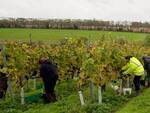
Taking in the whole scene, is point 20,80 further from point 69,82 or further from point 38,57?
point 69,82

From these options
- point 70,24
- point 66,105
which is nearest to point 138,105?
point 66,105

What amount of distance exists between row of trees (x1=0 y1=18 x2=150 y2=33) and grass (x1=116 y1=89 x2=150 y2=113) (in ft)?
126

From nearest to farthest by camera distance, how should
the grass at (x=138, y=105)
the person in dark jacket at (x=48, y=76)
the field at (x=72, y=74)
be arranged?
the grass at (x=138, y=105), the field at (x=72, y=74), the person in dark jacket at (x=48, y=76)

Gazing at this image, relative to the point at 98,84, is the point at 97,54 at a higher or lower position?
higher

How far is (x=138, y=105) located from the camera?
711 inches

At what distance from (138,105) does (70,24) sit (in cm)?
4209

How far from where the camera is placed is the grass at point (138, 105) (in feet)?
56.0

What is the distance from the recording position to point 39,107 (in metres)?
18.1

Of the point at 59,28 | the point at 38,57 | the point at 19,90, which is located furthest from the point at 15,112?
the point at 59,28

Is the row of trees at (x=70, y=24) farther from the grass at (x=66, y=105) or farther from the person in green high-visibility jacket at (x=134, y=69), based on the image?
the grass at (x=66, y=105)

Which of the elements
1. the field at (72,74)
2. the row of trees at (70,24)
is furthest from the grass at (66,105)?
the row of trees at (70,24)

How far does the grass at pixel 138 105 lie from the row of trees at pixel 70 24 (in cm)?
3841

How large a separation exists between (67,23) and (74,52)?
37.5m

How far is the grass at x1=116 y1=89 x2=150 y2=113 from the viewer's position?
1706 cm
